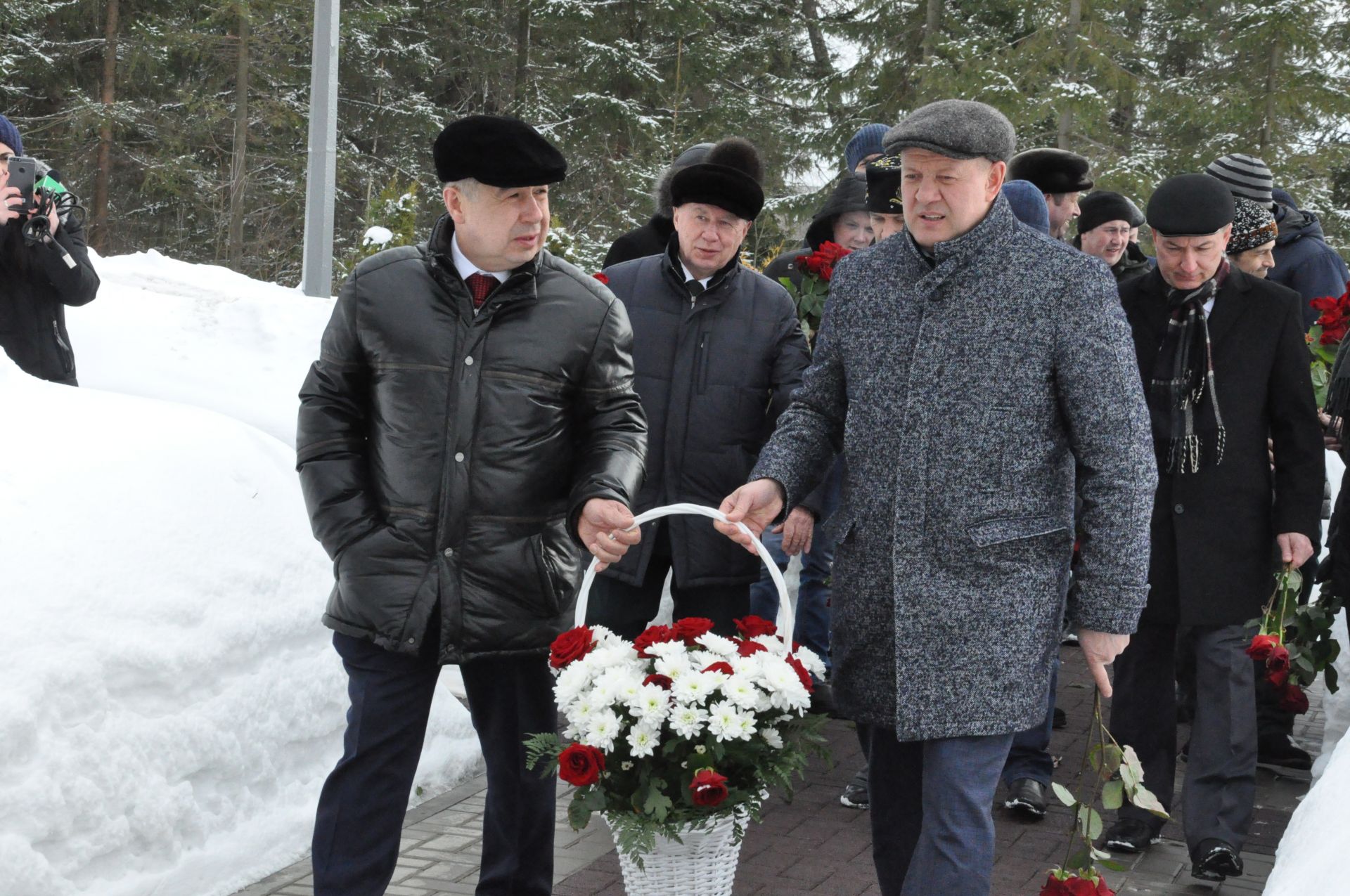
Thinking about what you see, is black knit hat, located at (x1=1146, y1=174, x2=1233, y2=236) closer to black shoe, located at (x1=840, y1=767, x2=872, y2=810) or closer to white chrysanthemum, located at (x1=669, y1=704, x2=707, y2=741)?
black shoe, located at (x1=840, y1=767, x2=872, y2=810)

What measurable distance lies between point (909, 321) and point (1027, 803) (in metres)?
2.39

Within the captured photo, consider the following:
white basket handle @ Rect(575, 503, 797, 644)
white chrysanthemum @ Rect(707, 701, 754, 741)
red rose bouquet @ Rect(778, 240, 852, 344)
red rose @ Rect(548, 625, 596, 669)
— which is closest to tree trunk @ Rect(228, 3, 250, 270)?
red rose bouquet @ Rect(778, 240, 852, 344)

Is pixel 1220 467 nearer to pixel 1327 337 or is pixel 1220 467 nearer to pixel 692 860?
→ pixel 1327 337

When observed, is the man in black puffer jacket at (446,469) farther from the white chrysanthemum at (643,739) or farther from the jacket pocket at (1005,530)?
the jacket pocket at (1005,530)

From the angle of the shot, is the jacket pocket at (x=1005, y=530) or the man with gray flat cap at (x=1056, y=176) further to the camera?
the man with gray flat cap at (x=1056, y=176)

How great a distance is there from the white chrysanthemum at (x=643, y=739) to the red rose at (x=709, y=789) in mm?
112

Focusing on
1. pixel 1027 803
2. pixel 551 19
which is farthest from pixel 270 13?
pixel 1027 803

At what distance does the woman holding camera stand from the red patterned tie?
284 centimetres

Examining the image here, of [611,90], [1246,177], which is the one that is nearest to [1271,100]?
[611,90]

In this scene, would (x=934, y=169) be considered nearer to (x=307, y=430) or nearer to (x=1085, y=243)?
(x=307, y=430)

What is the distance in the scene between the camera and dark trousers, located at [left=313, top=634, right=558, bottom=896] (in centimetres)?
352

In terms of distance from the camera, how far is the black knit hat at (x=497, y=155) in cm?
348

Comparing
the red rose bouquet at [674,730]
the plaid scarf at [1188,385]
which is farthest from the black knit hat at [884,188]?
the red rose bouquet at [674,730]

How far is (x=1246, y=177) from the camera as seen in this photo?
19.1 feet
